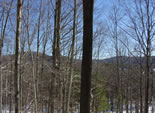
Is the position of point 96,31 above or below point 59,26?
above

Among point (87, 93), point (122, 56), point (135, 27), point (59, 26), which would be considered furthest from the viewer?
point (122, 56)

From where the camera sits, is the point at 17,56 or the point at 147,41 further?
the point at 147,41

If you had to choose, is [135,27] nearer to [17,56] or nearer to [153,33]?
[153,33]

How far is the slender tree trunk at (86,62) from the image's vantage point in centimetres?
283

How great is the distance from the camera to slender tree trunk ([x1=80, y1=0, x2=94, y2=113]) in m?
2.83

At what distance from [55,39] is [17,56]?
2296 mm

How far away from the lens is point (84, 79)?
2865 mm

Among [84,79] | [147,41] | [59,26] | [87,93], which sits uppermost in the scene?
[59,26]

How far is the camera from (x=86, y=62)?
9.44 ft

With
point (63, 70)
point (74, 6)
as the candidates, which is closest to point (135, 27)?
point (74, 6)

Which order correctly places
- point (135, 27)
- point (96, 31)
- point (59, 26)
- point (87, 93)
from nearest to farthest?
point (87, 93)
point (59, 26)
point (135, 27)
point (96, 31)

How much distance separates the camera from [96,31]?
11312mm

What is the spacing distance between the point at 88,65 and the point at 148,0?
5.62 metres

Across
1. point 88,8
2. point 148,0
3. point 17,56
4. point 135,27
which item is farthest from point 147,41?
point 17,56
